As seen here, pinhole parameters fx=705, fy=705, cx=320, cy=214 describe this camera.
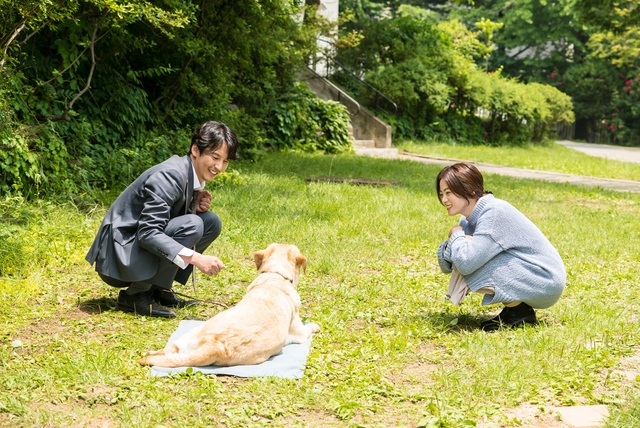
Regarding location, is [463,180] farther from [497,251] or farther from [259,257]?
[259,257]

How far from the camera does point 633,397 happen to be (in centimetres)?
373

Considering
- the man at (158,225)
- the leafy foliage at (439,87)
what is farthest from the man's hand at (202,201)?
the leafy foliage at (439,87)

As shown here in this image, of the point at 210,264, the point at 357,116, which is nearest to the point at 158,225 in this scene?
the point at 210,264

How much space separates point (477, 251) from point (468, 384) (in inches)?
47.5

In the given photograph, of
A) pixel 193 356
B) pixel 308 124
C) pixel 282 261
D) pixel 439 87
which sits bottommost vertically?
pixel 193 356

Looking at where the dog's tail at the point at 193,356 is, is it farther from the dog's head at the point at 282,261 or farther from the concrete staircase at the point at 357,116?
the concrete staircase at the point at 357,116

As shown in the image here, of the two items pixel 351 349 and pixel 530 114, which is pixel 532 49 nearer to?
pixel 530 114

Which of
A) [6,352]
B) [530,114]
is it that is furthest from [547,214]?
[530,114]

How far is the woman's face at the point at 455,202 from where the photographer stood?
4984 millimetres

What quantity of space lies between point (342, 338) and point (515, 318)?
1304 mm

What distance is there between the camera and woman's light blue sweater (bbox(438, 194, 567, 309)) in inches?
193

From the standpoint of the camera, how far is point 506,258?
16.3ft

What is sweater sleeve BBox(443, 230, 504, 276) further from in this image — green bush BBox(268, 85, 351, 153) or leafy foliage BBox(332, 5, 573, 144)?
leafy foliage BBox(332, 5, 573, 144)

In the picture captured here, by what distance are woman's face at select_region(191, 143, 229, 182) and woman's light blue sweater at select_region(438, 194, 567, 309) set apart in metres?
1.71
